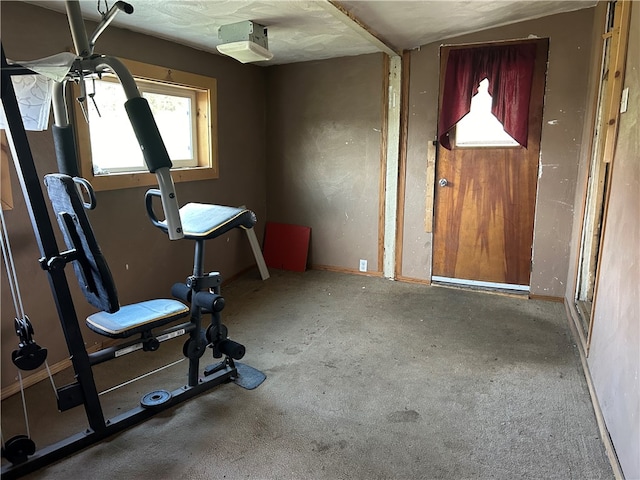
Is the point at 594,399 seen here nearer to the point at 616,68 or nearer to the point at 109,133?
the point at 616,68

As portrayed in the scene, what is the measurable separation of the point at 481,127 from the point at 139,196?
276 cm

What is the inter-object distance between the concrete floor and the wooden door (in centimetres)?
62

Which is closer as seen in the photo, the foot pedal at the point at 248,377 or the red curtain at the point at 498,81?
the foot pedal at the point at 248,377

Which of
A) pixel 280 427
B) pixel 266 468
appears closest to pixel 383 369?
pixel 280 427

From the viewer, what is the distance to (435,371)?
252 centimetres

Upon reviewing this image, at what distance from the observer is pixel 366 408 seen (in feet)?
7.09

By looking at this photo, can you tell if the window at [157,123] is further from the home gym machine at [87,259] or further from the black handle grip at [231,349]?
the black handle grip at [231,349]

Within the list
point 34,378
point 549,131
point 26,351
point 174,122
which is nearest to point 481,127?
point 549,131

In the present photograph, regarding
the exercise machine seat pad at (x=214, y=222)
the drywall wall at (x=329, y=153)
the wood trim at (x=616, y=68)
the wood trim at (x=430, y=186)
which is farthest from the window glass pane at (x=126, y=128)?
the wood trim at (x=616, y=68)

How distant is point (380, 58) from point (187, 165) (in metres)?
1.94

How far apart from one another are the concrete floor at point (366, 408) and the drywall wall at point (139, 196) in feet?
1.51

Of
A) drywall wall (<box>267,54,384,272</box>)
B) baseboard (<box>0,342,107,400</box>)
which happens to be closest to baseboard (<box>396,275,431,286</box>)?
drywall wall (<box>267,54,384,272</box>)

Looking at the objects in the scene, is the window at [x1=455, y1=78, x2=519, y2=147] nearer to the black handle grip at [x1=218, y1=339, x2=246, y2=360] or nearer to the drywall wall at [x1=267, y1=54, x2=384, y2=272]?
the drywall wall at [x1=267, y1=54, x2=384, y2=272]

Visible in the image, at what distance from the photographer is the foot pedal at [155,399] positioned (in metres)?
2.08
